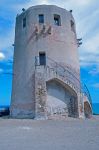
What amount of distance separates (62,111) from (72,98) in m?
1.67

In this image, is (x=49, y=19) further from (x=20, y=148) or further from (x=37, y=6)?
(x=20, y=148)

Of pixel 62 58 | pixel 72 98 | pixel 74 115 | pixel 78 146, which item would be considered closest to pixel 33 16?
pixel 62 58

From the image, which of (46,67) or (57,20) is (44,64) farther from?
(57,20)

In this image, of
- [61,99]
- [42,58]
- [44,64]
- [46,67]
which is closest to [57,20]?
[42,58]

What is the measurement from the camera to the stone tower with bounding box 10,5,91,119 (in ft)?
65.6

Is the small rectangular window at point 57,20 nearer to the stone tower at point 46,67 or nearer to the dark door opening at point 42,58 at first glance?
the stone tower at point 46,67

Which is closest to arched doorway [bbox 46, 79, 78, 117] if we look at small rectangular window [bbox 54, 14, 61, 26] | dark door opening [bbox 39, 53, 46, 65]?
dark door opening [bbox 39, 53, 46, 65]

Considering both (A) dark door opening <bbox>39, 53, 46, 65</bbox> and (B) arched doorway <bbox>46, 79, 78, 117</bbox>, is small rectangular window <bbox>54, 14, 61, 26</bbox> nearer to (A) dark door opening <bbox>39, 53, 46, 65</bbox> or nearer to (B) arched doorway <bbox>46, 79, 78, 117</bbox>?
(A) dark door opening <bbox>39, 53, 46, 65</bbox>

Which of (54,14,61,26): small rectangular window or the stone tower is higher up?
(54,14,61,26): small rectangular window

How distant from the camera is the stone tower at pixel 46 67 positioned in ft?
65.6

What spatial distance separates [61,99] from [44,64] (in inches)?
146

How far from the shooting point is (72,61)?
22.6 m

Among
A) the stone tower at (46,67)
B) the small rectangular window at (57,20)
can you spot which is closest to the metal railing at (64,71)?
the stone tower at (46,67)

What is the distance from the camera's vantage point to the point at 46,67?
20344mm
